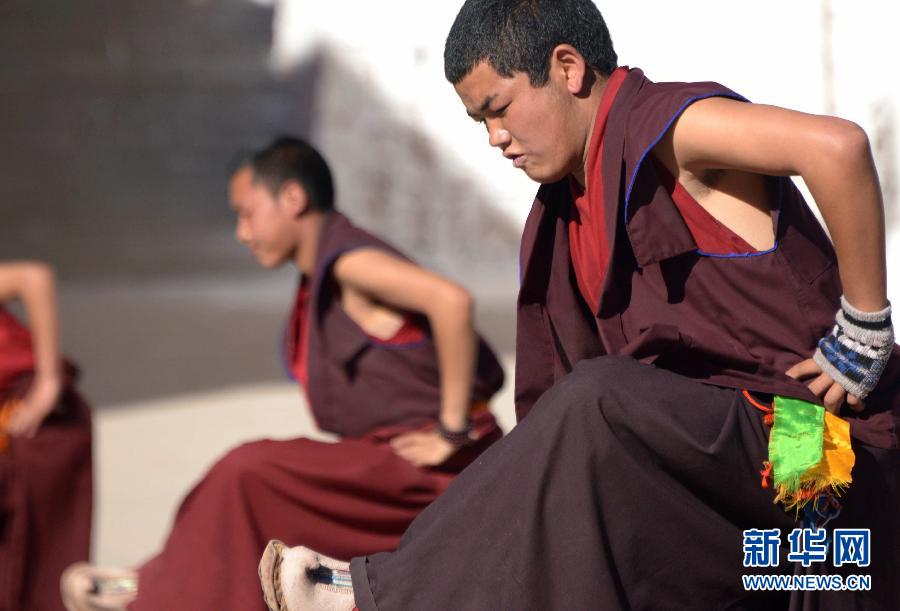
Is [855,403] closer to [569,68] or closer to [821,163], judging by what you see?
[821,163]

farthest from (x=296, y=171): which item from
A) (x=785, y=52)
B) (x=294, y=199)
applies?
(x=785, y=52)

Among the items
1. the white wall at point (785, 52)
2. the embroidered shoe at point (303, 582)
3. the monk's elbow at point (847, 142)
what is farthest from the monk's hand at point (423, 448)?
the white wall at point (785, 52)

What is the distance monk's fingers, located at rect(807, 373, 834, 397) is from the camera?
197 centimetres

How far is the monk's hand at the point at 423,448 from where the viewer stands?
288cm

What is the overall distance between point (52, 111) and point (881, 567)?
22.4 feet

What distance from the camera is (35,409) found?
129 inches

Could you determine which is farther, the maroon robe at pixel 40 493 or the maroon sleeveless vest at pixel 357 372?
the maroon robe at pixel 40 493

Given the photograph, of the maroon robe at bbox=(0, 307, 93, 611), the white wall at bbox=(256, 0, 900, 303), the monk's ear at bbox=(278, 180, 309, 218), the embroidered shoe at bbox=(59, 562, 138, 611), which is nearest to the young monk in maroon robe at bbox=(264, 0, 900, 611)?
the embroidered shoe at bbox=(59, 562, 138, 611)

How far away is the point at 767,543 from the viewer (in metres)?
2.00

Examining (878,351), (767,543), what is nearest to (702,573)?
(767,543)

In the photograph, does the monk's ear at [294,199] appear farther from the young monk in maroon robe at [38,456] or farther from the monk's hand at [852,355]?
the monk's hand at [852,355]

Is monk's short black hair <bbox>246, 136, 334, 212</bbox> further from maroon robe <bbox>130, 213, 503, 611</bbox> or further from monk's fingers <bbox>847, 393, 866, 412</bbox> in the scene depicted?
monk's fingers <bbox>847, 393, 866, 412</bbox>

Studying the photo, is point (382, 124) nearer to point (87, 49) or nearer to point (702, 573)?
point (87, 49)

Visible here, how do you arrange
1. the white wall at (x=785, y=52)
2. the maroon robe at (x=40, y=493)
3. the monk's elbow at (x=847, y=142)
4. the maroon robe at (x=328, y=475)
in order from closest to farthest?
the monk's elbow at (x=847, y=142)
the maroon robe at (x=328, y=475)
the maroon robe at (x=40, y=493)
the white wall at (x=785, y=52)
